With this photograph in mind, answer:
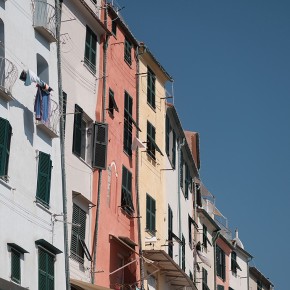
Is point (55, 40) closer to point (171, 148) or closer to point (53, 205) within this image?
point (53, 205)

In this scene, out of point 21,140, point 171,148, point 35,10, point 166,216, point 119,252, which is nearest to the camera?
point 21,140

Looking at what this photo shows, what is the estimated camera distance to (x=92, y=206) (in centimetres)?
3369

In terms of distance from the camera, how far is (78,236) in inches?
1277

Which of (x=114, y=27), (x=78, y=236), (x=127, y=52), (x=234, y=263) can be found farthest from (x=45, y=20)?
(x=234, y=263)

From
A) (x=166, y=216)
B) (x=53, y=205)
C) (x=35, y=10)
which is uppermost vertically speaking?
(x=35, y=10)

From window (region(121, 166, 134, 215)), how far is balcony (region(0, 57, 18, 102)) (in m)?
9.79

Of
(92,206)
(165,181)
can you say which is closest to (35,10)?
(92,206)

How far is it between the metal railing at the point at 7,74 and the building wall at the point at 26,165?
290 millimetres

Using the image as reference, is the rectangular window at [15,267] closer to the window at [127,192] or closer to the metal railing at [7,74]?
the metal railing at [7,74]

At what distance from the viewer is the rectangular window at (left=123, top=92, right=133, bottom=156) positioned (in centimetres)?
3800

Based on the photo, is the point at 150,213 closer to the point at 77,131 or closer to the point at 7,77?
the point at 77,131

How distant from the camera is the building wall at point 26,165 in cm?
2675

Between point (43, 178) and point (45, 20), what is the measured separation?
4.95 metres

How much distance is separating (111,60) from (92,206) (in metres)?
6.34
